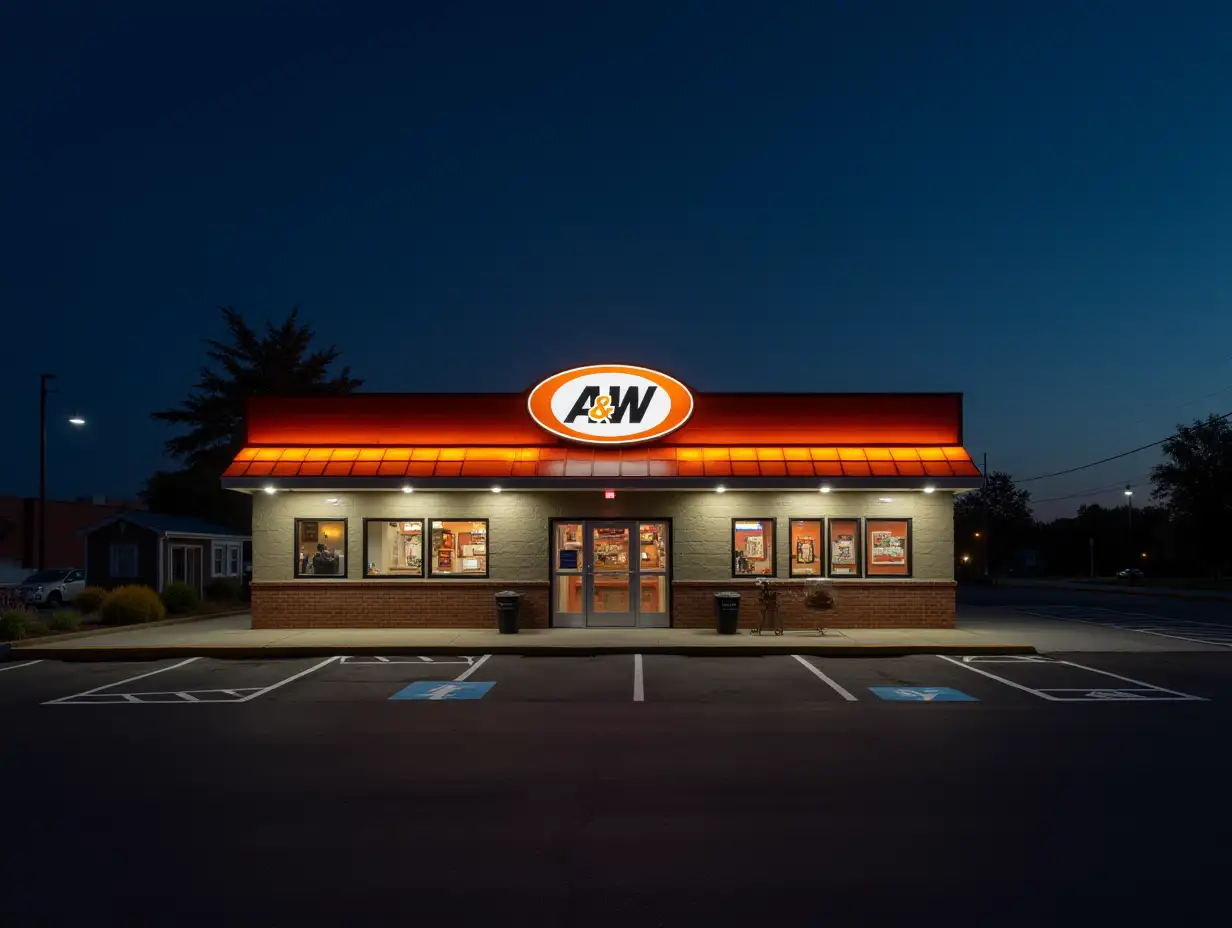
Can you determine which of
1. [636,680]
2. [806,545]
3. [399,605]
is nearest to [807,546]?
[806,545]

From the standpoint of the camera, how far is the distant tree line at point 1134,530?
227 ft

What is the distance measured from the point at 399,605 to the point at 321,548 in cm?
222

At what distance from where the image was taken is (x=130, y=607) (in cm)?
2336

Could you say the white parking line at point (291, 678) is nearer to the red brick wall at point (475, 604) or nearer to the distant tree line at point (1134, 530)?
the red brick wall at point (475, 604)

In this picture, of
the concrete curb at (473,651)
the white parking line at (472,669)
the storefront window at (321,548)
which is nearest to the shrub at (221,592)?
the storefront window at (321,548)

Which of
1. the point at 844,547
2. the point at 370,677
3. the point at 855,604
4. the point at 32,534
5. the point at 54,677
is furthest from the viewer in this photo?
the point at 32,534

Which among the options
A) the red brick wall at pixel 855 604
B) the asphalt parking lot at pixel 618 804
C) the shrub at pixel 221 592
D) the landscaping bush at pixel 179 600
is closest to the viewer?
the asphalt parking lot at pixel 618 804

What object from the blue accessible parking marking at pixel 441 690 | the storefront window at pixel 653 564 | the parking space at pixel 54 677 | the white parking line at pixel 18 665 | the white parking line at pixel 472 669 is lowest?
the white parking line at pixel 18 665

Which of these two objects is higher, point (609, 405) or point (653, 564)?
point (609, 405)

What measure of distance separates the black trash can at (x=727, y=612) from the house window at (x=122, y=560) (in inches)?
991

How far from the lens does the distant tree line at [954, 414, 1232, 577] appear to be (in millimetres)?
69312

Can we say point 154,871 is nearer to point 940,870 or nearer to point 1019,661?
point 940,870

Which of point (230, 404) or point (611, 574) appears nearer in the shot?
point (611, 574)

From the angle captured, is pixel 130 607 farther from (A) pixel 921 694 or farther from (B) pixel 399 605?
(A) pixel 921 694
